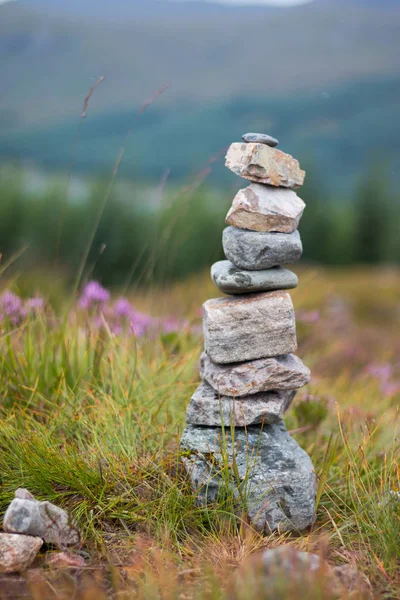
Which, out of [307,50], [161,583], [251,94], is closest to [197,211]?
[161,583]

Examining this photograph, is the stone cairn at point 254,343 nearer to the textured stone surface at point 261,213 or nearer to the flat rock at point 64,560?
the textured stone surface at point 261,213

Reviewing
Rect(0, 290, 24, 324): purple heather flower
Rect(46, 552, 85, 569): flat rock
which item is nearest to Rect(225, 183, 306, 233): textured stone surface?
Rect(46, 552, 85, 569): flat rock

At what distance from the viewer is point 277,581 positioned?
1.97 m

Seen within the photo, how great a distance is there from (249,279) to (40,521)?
63.0 inches

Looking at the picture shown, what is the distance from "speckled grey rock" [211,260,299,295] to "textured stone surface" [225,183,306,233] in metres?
0.24

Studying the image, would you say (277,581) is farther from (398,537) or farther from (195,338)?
(195,338)

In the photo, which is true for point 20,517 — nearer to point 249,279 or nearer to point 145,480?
point 145,480

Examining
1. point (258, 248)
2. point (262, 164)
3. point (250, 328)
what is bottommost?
point (250, 328)

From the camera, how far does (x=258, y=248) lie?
3.02 m

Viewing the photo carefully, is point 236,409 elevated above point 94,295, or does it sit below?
below

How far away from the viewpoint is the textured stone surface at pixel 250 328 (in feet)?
10.1

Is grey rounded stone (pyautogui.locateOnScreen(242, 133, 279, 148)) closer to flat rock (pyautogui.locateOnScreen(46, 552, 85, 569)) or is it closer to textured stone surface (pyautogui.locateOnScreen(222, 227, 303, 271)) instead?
textured stone surface (pyautogui.locateOnScreen(222, 227, 303, 271))

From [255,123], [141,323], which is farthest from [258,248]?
[255,123]

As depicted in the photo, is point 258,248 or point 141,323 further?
point 141,323
